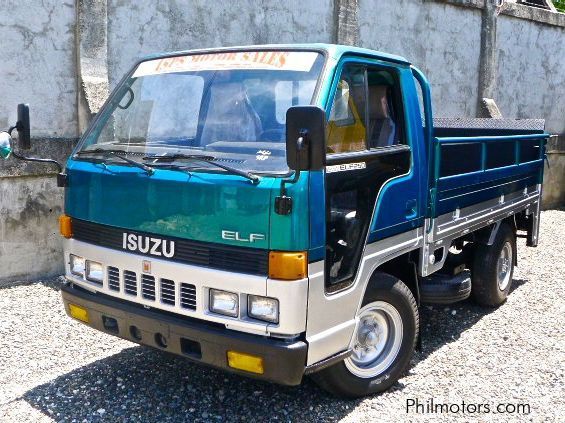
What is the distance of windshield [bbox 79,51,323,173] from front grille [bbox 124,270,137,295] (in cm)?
68

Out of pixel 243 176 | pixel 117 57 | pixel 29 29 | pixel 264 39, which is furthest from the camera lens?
pixel 264 39

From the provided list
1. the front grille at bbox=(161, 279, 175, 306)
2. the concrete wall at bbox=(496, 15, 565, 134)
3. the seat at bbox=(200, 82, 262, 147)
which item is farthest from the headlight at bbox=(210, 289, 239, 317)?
the concrete wall at bbox=(496, 15, 565, 134)

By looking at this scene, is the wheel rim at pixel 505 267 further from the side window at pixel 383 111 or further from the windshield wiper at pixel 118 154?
the windshield wiper at pixel 118 154

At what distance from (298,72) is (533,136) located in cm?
371

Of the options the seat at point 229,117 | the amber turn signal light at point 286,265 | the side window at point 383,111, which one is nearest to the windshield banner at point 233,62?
the seat at point 229,117

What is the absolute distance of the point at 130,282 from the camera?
137 inches

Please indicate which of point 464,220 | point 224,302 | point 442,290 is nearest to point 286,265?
point 224,302

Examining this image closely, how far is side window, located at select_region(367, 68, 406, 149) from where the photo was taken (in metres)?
3.72

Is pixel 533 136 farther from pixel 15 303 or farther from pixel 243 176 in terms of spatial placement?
pixel 15 303

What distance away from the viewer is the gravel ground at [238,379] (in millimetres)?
3650

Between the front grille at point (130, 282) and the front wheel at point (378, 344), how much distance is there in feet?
3.88

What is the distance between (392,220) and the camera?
3746 millimetres

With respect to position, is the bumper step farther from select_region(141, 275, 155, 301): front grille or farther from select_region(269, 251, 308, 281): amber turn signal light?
select_region(141, 275, 155, 301): front grille

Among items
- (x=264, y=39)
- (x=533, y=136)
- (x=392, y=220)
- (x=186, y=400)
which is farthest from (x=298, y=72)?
(x=264, y=39)
